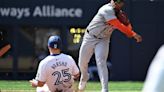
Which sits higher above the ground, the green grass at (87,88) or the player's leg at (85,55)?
the player's leg at (85,55)

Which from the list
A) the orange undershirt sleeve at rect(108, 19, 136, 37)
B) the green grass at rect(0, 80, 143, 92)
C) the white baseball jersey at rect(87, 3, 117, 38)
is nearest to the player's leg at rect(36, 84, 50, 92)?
the orange undershirt sleeve at rect(108, 19, 136, 37)

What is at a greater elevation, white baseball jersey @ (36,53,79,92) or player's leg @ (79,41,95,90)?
white baseball jersey @ (36,53,79,92)

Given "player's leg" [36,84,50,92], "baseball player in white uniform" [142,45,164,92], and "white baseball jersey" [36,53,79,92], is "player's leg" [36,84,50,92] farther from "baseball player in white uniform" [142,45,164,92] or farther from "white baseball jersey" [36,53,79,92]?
"baseball player in white uniform" [142,45,164,92]

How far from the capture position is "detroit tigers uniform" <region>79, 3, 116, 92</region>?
7.81 m

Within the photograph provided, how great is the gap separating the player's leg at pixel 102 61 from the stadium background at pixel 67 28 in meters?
11.7

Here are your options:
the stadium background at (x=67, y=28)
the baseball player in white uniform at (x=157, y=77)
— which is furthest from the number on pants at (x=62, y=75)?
the stadium background at (x=67, y=28)

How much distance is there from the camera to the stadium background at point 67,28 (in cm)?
1983

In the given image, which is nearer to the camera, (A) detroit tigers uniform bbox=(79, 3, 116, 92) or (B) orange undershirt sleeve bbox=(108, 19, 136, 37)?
(B) orange undershirt sleeve bbox=(108, 19, 136, 37)

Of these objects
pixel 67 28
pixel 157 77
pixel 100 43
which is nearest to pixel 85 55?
pixel 100 43

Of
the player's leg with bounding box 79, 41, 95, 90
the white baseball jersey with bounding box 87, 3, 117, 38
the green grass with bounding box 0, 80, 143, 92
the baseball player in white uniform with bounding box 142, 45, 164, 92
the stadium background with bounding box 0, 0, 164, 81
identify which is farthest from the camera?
the stadium background with bounding box 0, 0, 164, 81

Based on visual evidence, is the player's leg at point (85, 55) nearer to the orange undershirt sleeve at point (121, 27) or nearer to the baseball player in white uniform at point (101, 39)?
the baseball player in white uniform at point (101, 39)

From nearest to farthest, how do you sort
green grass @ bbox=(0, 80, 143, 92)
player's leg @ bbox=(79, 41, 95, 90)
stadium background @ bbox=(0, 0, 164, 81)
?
player's leg @ bbox=(79, 41, 95, 90) < green grass @ bbox=(0, 80, 143, 92) < stadium background @ bbox=(0, 0, 164, 81)

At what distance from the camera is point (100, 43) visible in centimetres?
802

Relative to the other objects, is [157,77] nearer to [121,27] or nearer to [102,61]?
[121,27]
